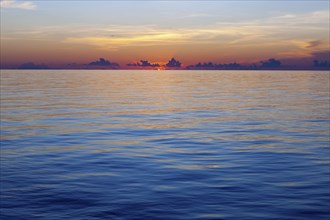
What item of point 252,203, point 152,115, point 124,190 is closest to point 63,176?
point 124,190

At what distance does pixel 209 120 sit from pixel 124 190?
2150 centimetres

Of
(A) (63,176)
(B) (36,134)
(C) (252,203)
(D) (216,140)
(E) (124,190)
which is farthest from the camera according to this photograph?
(B) (36,134)

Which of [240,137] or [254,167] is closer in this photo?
[254,167]

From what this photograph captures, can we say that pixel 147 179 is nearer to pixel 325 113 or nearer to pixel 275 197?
pixel 275 197

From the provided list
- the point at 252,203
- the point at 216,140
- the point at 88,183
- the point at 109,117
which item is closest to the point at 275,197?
the point at 252,203

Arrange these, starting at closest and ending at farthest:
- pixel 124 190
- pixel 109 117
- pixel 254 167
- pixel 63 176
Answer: pixel 124 190 → pixel 63 176 → pixel 254 167 → pixel 109 117

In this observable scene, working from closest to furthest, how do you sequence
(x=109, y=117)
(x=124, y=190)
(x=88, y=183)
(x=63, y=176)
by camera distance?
(x=124, y=190), (x=88, y=183), (x=63, y=176), (x=109, y=117)

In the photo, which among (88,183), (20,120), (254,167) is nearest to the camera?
(88,183)

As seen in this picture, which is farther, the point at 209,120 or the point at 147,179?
the point at 209,120

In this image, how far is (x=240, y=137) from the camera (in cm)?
2630

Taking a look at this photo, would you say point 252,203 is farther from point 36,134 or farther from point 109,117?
point 109,117

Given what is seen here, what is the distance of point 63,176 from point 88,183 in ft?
5.27

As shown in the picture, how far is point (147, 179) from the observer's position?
15.9m

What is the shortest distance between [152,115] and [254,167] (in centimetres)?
2237
